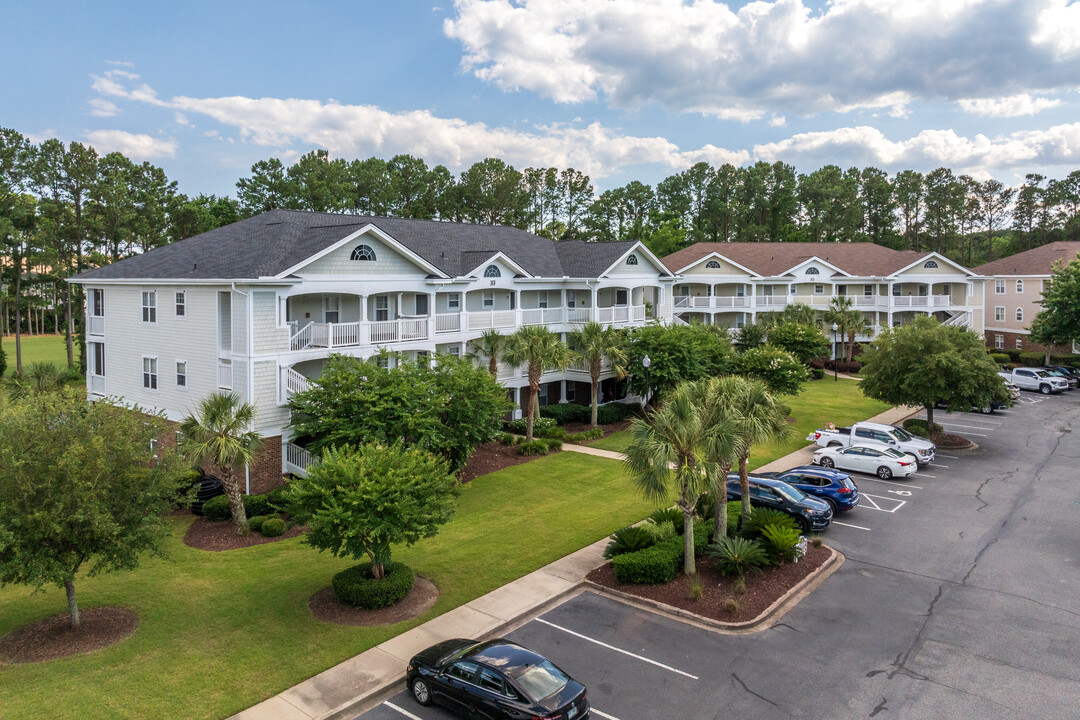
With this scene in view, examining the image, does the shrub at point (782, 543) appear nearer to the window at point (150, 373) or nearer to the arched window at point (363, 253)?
the arched window at point (363, 253)

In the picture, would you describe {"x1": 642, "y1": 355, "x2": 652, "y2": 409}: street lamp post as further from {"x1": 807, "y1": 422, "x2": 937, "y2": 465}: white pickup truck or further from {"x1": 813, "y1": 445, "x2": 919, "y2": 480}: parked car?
{"x1": 813, "y1": 445, "x2": 919, "y2": 480}: parked car

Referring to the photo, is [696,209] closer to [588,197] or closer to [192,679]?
[588,197]

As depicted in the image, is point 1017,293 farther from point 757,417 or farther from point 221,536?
point 221,536

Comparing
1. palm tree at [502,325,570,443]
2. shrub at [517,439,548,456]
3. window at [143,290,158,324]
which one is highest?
window at [143,290,158,324]

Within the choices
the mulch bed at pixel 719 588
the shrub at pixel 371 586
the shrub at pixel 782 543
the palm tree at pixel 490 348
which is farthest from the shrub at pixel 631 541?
the palm tree at pixel 490 348

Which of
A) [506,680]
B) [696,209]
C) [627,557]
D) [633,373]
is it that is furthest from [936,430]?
[696,209]

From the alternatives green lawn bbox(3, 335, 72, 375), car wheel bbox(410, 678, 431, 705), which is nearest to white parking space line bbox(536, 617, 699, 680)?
car wheel bbox(410, 678, 431, 705)
